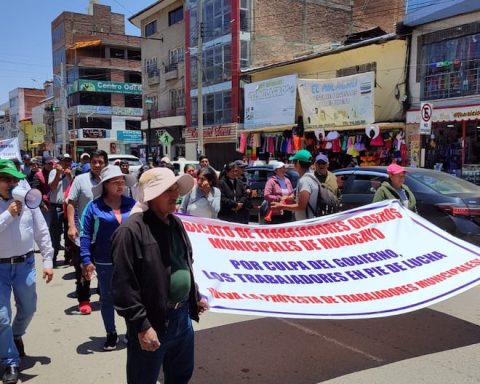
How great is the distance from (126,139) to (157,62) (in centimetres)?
1126

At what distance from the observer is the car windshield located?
725 centimetres

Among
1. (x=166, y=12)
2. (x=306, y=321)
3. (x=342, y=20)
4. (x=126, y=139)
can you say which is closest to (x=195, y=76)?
(x=166, y=12)

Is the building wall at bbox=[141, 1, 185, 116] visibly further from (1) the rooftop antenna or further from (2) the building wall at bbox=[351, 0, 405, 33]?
(1) the rooftop antenna

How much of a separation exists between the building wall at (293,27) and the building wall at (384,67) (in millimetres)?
6875

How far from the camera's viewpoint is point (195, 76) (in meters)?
32.7

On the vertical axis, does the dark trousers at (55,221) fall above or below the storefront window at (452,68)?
below

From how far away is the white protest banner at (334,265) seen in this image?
12.8 ft

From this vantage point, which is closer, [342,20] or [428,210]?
[428,210]

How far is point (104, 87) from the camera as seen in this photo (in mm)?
50844

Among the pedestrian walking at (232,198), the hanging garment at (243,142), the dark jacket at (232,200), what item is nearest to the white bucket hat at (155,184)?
the dark jacket at (232,200)

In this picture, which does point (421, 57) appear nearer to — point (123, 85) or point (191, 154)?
point (191, 154)

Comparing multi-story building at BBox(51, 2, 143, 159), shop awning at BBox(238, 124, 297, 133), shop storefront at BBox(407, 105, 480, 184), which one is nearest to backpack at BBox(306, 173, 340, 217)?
shop storefront at BBox(407, 105, 480, 184)

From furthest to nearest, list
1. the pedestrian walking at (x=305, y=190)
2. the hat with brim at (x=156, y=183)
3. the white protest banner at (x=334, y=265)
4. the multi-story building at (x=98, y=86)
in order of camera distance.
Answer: the multi-story building at (x=98, y=86), the pedestrian walking at (x=305, y=190), the white protest banner at (x=334, y=265), the hat with brim at (x=156, y=183)

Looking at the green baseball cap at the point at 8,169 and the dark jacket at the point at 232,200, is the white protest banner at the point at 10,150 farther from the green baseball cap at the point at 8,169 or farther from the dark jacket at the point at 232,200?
the green baseball cap at the point at 8,169
